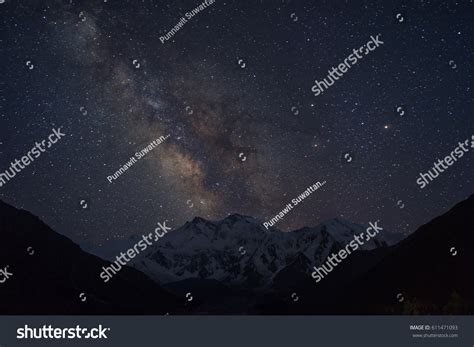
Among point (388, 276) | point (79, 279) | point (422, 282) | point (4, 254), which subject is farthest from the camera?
point (79, 279)

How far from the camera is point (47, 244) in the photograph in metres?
163
